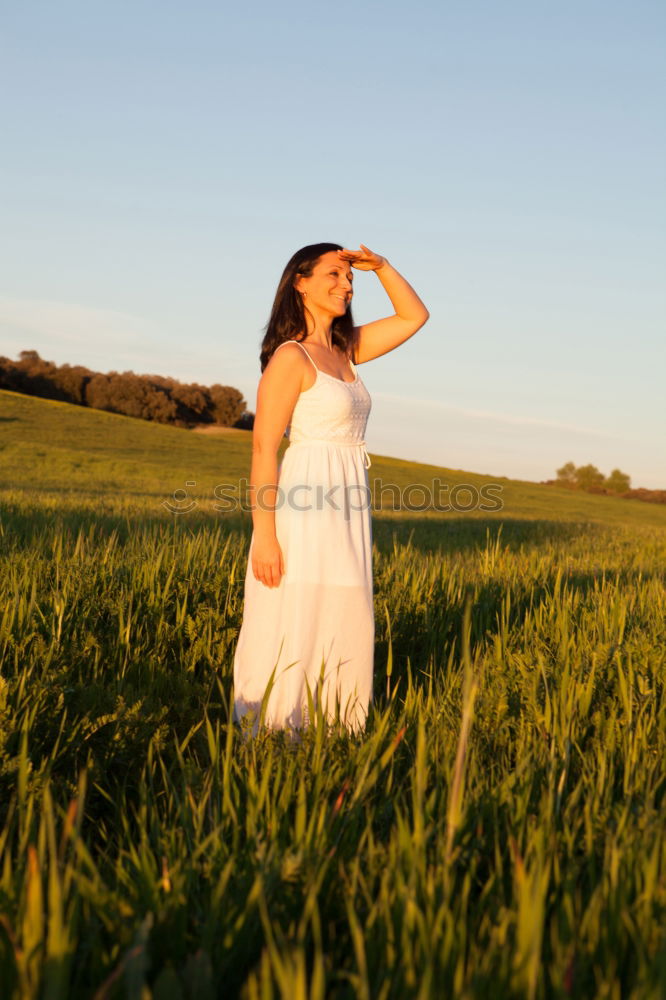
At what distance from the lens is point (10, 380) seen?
55406 millimetres

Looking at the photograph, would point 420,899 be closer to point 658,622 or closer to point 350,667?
point 350,667

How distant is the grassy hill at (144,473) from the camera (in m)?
16.1

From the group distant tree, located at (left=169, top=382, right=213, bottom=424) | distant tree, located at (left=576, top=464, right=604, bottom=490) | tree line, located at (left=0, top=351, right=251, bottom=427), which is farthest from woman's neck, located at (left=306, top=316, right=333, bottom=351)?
distant tree, located at (left=576, top=464, right=604, bottom=490)

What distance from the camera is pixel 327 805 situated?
2.00 meters

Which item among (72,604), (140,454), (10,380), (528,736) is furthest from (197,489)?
(10,380)

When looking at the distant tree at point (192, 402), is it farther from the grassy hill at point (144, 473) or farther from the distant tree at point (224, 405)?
the grassy hill at point (144, 473)

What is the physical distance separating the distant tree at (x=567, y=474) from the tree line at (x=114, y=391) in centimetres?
2767

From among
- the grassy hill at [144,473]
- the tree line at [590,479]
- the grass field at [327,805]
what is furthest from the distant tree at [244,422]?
the grass field at [327,805]

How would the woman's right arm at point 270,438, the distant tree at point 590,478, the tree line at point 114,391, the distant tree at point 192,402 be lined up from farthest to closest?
the distant tree at point 590,478 < the distant tree at point 192,402 < the tree line at point 114,391 < the woman's right arm at point 270,438

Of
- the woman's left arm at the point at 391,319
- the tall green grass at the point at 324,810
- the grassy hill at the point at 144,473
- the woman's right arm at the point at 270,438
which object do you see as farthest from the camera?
the grassy hill at the point at 144,473

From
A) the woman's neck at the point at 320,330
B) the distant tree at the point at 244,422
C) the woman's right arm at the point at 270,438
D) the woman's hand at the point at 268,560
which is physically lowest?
the woman's hand at the point at 268,560

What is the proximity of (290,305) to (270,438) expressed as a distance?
0.69 metres

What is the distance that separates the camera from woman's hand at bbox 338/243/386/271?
12.2 feet

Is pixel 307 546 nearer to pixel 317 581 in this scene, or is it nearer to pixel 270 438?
pixel 317 581
